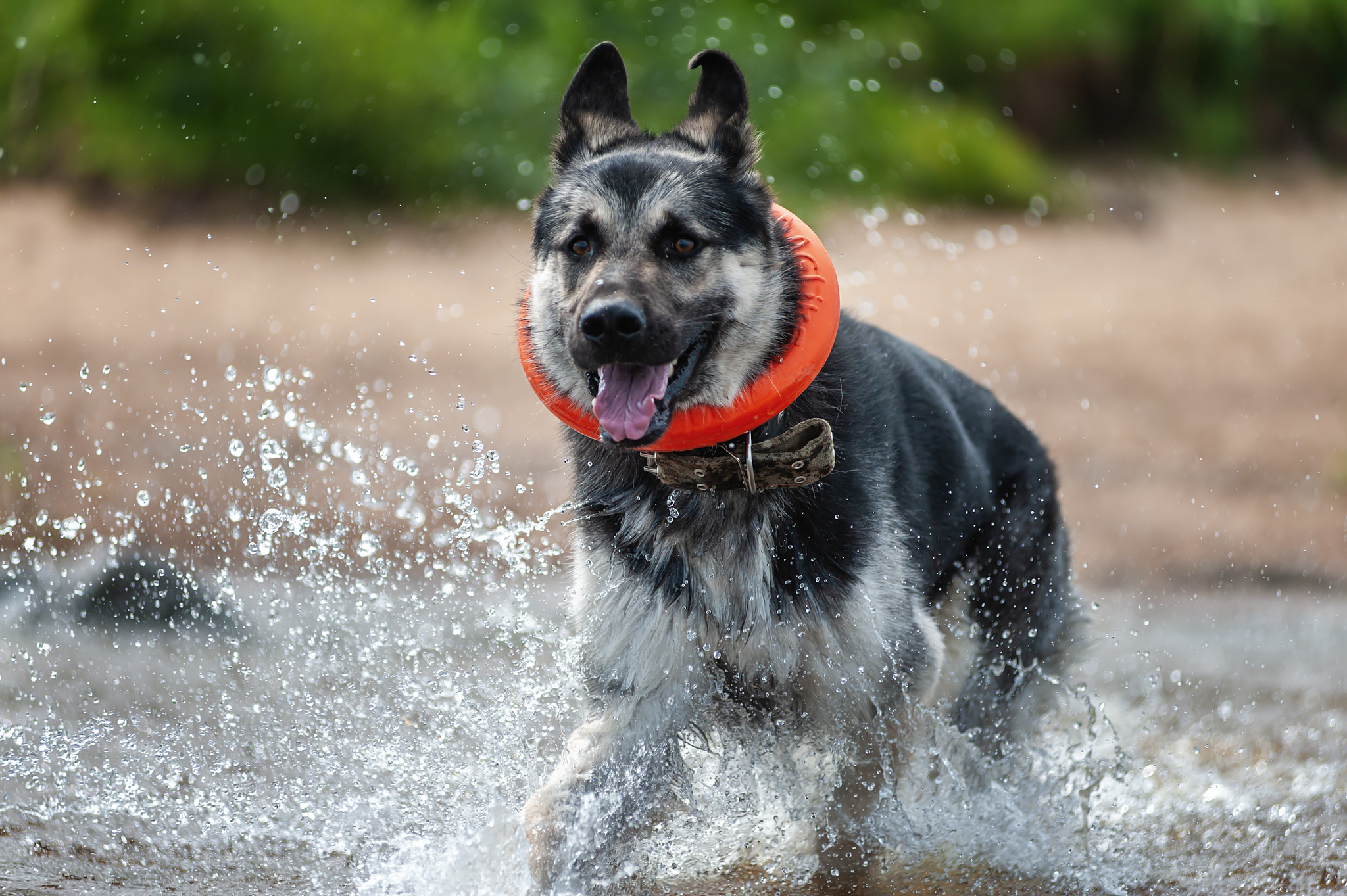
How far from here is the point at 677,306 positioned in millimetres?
3168

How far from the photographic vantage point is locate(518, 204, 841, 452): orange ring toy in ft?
10.6

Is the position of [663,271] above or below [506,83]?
below

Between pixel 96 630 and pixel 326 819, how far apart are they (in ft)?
7.06

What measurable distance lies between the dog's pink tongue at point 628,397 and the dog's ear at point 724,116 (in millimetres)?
732

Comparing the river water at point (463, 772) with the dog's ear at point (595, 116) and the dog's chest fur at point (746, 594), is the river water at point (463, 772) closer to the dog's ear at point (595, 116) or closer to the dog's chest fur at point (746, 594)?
the dog's chest fur at point (746, 594)

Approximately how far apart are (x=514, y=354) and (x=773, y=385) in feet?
20.0

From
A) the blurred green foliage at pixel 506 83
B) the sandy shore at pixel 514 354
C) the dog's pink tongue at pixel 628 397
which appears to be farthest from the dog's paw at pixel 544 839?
the blurred green foliage at pixel 506 83

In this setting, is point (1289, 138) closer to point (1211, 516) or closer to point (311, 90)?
point (1211, 516)

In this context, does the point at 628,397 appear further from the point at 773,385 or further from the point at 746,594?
the point at 746,594

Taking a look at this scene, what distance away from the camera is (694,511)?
11.0ft

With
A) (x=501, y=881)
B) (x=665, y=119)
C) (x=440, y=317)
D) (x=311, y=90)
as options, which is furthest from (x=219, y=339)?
(x=501, y=881)

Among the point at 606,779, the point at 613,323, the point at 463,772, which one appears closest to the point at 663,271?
the point at 613,323

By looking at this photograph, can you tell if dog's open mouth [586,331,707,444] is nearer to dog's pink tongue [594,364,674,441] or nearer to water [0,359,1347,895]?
dog's pink tongue [594,364,674,441]

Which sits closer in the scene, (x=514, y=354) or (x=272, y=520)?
(x=272, y=520)
